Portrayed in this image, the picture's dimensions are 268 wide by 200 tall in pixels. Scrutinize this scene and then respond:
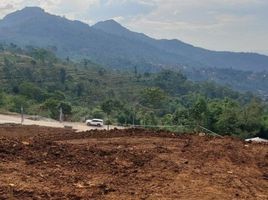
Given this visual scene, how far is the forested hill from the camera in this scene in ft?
138

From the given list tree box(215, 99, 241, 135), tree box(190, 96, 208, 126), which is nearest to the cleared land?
tree box(215, 99, 241, 135)

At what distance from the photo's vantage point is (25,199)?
6074mm

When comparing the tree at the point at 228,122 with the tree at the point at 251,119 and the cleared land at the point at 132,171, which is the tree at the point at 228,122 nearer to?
the tree at the point at 251,119

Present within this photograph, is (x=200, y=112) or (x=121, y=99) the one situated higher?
(x=200, y=112)

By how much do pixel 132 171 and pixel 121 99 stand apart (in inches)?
3123

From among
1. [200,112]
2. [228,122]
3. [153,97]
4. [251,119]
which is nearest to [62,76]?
[153,97]

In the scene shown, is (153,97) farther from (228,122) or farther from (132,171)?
(132,171)

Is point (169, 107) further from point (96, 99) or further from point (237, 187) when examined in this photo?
point (237, 187)

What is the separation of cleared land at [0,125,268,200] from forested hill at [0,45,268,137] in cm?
1830

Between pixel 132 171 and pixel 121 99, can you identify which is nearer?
pixel 132 171

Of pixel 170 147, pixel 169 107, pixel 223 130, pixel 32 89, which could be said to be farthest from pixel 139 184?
pixel 169 107

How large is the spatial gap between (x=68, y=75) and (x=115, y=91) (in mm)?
9966

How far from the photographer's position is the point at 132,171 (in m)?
7.84

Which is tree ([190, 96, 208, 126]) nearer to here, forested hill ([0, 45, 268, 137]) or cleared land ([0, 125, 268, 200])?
forested hill ([0, 45, 268, 137])
